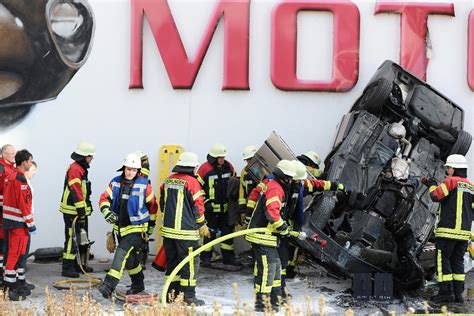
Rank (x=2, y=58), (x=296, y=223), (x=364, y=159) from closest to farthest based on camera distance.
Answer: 1. (x=296, y=223)
2. (x=364, y=159)
3. (x=2, y=58)

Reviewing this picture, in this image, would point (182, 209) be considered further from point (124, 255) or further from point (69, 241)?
point (69, 241)

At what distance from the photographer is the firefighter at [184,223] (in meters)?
8.99

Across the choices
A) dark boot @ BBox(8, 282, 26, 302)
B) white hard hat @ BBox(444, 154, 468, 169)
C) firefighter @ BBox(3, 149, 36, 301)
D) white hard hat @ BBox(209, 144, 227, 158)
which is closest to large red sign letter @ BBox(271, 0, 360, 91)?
white hard hat @ BBox(209, 144, 227, 158)

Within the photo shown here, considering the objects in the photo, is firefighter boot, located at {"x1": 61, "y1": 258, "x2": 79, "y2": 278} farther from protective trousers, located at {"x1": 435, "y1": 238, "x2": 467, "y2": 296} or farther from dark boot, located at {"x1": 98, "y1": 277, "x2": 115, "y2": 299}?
protective trousers, located at {"x1": 435, "y1": 238, "x2": 467, "y2": 296}

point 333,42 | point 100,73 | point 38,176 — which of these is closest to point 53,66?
point 100,73

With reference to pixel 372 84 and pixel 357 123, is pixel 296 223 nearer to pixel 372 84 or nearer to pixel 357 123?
pixel 357 123

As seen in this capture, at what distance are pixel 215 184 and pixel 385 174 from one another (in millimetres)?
2681

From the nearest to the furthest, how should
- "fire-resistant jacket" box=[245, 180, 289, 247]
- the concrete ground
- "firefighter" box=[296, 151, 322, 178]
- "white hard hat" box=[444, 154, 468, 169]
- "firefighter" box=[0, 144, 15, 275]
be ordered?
"fire-resistant jacket" box=[245, 180, 289, 247] → the concrete ground → "white hard hat" box=[444, 154, 468, 169] → "firefighter" box=[0, 144, 15, 275] → "firefighter" box=[296, 151, 322, 178]

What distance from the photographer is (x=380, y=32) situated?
1238 cm

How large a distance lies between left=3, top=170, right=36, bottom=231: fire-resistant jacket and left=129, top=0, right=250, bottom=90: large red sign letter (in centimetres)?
348

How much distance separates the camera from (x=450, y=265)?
9.60 metres

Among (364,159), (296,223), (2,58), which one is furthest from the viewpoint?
(2,58)

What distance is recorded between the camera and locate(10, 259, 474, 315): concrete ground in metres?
9.06

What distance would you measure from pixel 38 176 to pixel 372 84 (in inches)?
210
